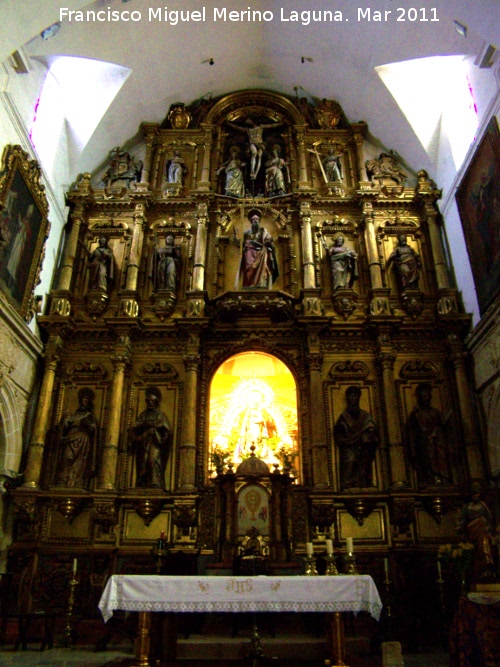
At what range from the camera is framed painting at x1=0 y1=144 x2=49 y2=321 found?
10234 mm

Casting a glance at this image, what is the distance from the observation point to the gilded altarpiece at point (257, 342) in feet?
34.1

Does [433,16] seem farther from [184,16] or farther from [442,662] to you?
[442,662]

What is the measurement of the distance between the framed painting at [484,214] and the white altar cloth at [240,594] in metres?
6.01

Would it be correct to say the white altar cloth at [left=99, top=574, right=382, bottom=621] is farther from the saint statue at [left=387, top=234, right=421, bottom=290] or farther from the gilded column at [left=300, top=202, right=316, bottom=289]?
the saint statue at [left=387, top=234, right=421, bottom=290]

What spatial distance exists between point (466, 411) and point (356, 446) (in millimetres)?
2198

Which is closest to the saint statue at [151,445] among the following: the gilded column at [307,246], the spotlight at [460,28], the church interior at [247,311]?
the church interior at [247,311]

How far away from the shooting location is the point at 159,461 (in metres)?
10.9

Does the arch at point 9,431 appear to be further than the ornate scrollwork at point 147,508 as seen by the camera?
No

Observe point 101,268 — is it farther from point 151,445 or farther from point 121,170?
point 151,445

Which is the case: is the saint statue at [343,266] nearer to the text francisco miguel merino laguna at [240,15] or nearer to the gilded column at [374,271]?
the gilded column at [374,271]

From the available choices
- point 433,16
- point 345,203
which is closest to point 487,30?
point 433,16

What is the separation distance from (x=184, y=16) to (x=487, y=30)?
662 centimetres

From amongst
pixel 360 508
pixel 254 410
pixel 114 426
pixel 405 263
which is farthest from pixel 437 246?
pixel 114 426

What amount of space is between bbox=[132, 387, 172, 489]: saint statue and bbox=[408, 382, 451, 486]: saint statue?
4.72 metres
